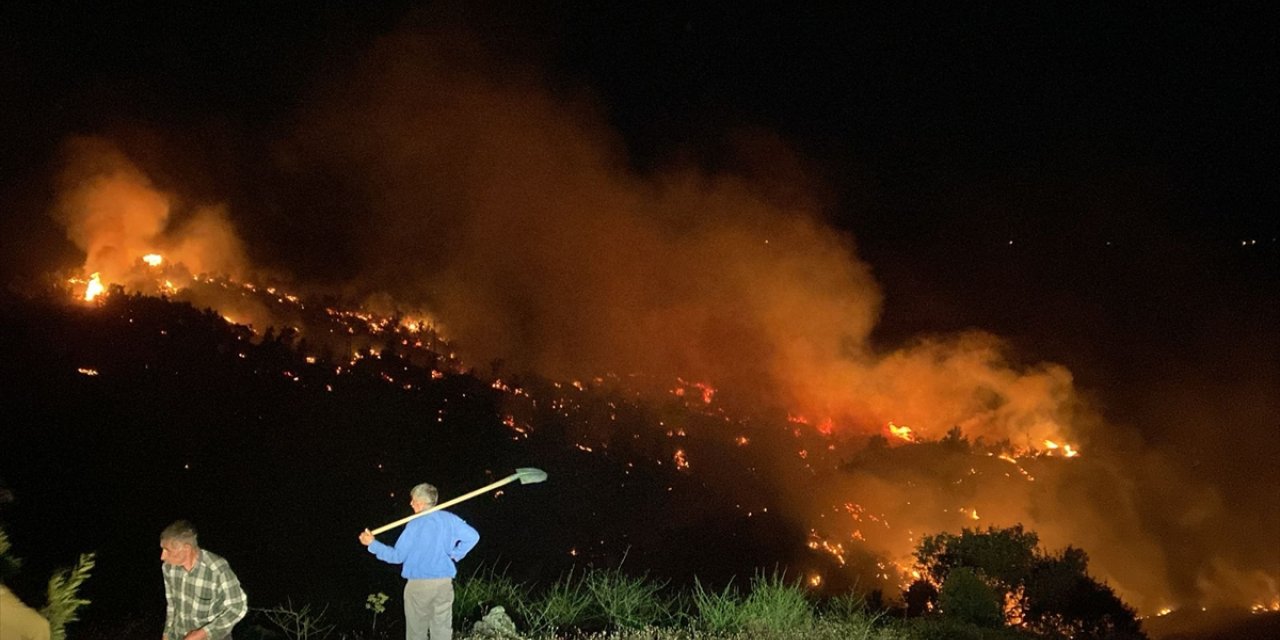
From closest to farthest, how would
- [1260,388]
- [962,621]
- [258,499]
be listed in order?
[962,621], [258,499], [1260,388]

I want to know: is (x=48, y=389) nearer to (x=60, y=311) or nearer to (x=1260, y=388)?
(x=60, y=311)

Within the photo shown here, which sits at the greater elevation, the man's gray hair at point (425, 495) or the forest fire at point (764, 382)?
the forest fire at point (764, 382)

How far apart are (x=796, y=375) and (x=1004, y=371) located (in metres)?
6.37

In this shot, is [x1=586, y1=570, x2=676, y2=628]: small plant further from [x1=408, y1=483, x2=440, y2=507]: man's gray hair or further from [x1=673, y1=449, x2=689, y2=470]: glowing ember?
[x1=673, y1=449, x2=689, y2=470]: glowing ember

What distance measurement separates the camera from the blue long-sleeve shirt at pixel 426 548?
5637 millimetres

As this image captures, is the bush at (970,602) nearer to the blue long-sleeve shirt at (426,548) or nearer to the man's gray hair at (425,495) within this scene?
the blue long-sleeve shirt at (426,548)

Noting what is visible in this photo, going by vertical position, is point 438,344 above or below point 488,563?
above

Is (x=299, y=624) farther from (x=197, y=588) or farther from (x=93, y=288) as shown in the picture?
(x=93, y=288)

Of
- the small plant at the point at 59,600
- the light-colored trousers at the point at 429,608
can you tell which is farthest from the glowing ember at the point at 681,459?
the small plant at the point at 59,600

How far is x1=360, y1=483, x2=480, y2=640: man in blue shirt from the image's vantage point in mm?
5641

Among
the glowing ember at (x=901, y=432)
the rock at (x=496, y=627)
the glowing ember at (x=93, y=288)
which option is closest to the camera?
the rock at (x=496, y=627)

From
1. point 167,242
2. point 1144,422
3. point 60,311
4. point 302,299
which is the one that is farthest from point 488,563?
point 1144,422

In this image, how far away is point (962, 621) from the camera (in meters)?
8.60

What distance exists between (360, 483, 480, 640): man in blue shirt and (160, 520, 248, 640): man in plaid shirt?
108 cm
